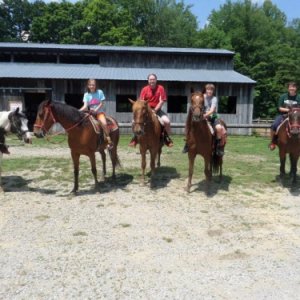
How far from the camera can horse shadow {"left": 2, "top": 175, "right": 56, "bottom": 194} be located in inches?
324

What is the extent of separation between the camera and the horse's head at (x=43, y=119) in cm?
710

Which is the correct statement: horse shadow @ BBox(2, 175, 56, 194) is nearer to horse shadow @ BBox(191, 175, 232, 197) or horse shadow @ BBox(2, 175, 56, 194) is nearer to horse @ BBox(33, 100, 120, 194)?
horse @ BBox(33, 100, 120, 194)

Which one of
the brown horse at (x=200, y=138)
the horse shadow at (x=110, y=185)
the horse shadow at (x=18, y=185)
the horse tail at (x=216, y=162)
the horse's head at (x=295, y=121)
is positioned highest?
the horse's head at (x=295, y=121)

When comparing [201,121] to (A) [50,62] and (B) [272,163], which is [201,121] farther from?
(A) [50,62]

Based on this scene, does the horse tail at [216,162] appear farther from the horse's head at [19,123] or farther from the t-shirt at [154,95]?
the horse's head at [19,123]

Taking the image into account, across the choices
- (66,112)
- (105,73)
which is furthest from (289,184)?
(105,73)

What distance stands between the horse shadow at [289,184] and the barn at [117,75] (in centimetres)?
1376

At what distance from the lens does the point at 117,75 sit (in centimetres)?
2272

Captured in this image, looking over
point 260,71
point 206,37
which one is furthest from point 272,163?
point 206,37

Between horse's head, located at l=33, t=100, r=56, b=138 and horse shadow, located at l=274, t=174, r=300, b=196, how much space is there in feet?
18.5

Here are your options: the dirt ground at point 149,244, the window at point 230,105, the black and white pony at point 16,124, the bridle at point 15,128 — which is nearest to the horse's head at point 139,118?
the dirt ground at point 149,244

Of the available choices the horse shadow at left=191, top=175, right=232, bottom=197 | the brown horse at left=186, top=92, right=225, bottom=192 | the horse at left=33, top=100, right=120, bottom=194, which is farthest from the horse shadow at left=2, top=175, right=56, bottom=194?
the horse shadow at left=191, top=175, right=232, bottom=197

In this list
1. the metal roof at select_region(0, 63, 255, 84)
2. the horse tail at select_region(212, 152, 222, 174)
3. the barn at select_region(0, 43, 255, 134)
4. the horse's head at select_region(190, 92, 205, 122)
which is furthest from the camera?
the barn at select_region(0, 43, 255, 134)

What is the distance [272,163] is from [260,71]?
30369 mm
